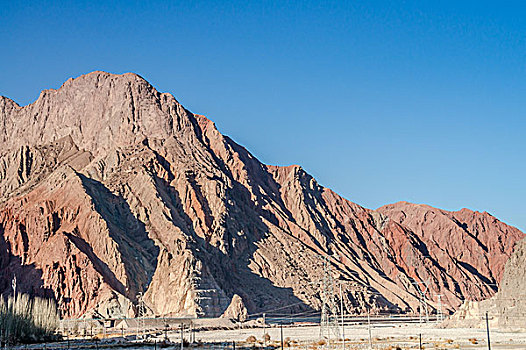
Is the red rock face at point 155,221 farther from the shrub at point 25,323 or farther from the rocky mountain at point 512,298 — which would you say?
the rocky mountain at point 512,298

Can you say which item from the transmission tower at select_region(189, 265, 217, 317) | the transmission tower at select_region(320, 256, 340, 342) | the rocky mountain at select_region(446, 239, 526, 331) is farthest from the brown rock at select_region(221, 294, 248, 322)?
the transmission tower at select_region(320, 256, 340, 342)

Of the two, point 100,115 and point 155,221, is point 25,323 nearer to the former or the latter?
point 155,221

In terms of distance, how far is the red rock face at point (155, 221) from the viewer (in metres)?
130

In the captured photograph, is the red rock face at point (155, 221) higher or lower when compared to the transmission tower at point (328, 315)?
higher

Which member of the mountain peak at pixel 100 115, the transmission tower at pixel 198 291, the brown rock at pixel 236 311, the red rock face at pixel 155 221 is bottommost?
the brown rock at pixel 236 311

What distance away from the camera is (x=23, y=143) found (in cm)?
18912

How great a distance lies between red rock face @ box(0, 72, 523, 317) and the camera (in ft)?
428

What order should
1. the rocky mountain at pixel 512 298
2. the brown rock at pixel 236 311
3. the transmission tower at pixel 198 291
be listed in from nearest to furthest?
the rocky mountain at pixel 512 298
the transmission tower at pixel 198 291
the brown rock at pixel 236 311

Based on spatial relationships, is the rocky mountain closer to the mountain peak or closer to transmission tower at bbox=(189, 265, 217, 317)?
transmission tower at bbox=(189, 265, 217, 317)

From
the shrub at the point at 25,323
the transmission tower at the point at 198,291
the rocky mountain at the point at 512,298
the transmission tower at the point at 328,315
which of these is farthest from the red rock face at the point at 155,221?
the transmission tower at the point at 328,315

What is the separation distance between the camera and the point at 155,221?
149 metres

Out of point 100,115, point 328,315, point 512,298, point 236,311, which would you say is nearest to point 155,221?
point 236,311

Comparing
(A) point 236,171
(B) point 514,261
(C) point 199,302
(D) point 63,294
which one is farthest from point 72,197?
(B) point 514,261

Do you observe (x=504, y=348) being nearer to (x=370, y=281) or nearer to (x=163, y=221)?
Result: (x=163, y=221)
